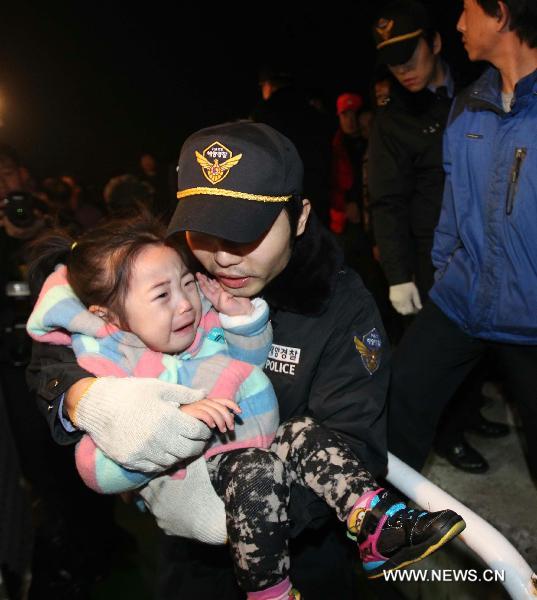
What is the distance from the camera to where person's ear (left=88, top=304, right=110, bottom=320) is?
1.61 metres

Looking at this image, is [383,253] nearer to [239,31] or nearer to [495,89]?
[495,89]

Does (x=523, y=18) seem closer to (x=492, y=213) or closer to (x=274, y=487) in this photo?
(x=492, y=213)

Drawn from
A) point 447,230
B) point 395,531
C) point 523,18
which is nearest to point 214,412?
point 395,531

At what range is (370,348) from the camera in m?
1.54

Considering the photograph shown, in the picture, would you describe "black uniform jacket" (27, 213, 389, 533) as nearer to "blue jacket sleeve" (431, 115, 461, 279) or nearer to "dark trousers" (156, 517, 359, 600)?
"dark trousers" (156, 517, 359, 600)

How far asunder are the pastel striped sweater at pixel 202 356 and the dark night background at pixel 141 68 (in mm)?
7126

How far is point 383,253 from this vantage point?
2887 millimetres

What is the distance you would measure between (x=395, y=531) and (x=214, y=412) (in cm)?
49

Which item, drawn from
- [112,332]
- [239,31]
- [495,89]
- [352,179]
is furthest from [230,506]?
[239,31]

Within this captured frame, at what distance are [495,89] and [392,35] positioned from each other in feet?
2.98

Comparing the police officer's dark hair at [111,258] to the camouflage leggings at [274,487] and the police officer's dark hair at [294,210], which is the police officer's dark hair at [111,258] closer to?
the police officer's dark hair at [294,210]

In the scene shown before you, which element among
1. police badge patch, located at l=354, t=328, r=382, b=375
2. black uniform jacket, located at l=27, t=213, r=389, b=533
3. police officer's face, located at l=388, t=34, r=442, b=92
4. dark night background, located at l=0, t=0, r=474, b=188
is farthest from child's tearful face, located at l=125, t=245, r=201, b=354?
dark night background, located at l=0, t=0, r=474, b=188

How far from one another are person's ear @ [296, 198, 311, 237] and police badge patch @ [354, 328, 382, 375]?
0.33 metres

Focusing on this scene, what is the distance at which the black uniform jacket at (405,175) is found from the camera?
2.76 meters
